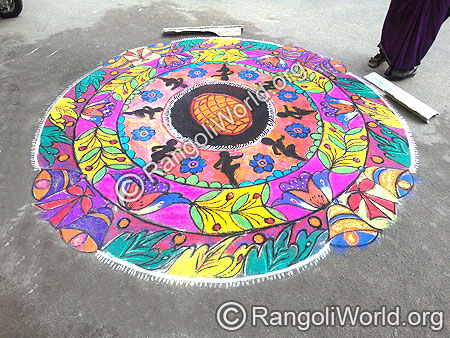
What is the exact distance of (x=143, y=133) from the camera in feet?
9.07

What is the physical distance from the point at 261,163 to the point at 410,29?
2.22 m

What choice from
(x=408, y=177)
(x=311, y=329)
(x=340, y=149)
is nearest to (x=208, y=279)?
(x=311, y=329)

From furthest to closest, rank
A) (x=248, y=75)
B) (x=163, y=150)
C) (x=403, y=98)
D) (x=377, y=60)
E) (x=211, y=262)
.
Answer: (x=377, y=60) < (x=248, y=75) < (x=403, y=98) < (x=163, y=150) < (x=211, y=262)

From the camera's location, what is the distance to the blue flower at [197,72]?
3436mm

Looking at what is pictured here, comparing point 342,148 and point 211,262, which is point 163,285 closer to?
point 211,262

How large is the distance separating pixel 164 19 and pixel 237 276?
4.09 m

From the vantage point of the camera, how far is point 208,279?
1.86 metres

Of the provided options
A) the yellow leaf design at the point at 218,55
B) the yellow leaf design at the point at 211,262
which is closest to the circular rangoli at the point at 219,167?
the yellow leaf design at the point at 211,262

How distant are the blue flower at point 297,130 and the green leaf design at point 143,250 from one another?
1373 mm

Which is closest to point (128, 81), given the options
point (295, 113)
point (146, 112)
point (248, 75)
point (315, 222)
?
point (146, 112)

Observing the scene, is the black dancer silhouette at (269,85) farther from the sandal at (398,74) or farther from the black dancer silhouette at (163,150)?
the sandal at (398,74)

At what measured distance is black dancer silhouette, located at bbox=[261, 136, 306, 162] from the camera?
8.52ft

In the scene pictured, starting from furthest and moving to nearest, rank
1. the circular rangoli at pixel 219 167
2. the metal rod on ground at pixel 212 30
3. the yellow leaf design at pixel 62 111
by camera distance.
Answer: the metal rod on ground at pixel 212 30, the yellow leaf design at pixel 62 111, the circular rangoli at pixel 219 167

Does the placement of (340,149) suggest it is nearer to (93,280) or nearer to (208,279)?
(208,279)
